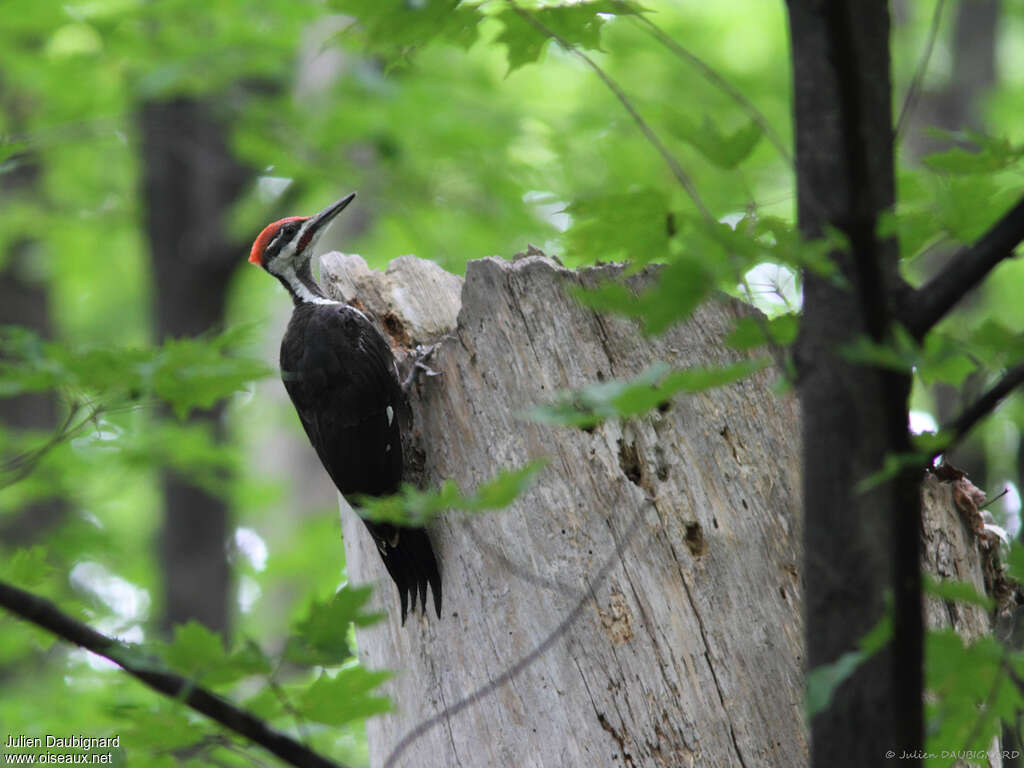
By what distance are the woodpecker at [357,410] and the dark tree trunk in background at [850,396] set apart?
1241mm

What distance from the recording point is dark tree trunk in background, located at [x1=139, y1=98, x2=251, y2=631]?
22.2ft

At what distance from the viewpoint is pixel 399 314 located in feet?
9.93

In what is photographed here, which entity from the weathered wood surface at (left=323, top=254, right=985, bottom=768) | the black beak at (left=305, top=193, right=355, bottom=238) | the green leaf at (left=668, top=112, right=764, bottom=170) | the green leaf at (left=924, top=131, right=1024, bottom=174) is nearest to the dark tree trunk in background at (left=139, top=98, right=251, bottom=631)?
the black beak at (left=305, top=193, right=355, bottom=238)

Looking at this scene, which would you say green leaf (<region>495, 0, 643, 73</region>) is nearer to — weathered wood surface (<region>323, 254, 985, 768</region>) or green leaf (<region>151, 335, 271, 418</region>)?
weathered wood surface (<region>323, 254, 985, 768</region>)

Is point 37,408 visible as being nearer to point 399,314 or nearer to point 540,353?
point 399,314

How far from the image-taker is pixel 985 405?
1039 mm

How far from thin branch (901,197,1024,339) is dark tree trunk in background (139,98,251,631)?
19.8ft

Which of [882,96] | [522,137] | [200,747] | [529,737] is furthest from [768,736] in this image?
[522,137]

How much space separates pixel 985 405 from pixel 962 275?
0.59ft

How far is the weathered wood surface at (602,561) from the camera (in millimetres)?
2020

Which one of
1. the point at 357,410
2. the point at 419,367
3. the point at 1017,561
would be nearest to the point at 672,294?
the point at 1017,561

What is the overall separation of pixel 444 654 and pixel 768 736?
29.7 inches

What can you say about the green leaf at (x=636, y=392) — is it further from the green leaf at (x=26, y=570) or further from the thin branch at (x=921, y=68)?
the green leaf at (x=26, y=570)

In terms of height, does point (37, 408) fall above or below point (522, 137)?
below
